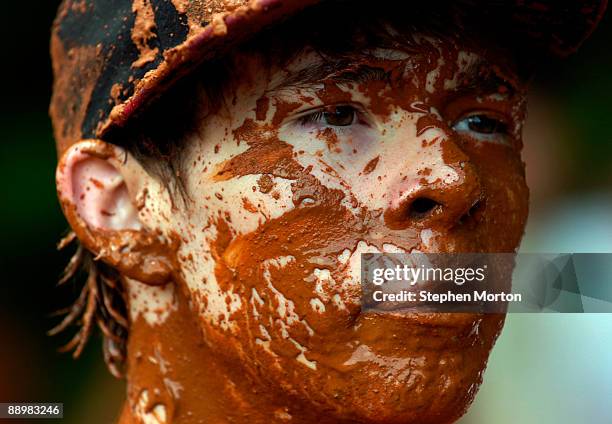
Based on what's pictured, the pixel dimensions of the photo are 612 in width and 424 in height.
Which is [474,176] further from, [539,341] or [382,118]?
[539,341]

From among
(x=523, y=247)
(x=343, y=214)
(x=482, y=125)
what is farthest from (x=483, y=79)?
(x=523, y=247)

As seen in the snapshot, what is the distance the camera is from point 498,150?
1.95 meters

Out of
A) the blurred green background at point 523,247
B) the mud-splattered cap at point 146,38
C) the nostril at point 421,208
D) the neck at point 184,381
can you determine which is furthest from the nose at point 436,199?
the blurred green background at point 523,247

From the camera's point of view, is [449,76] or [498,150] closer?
[449,76]

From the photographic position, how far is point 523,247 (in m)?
4.05

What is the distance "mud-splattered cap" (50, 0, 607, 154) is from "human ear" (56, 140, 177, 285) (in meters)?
0.08

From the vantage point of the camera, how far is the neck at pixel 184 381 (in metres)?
1.92

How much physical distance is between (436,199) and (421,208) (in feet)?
0.14

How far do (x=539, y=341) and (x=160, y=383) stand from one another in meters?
2.34

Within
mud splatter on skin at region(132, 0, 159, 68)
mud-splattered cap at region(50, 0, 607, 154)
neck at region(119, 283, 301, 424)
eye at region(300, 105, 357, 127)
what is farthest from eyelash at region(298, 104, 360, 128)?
neck at region(119, 283, 301, 424)

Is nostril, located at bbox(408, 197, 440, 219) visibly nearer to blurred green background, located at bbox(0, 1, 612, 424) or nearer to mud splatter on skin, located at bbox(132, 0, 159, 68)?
mud splatter on skin, located at bbox(132, 0, 159, 68)

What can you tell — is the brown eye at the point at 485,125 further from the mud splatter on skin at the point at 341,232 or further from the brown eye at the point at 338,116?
the brown eye at the point at 338,116

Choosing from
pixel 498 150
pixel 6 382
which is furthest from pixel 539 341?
pixel 6 382

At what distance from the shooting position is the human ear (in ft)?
6.37
